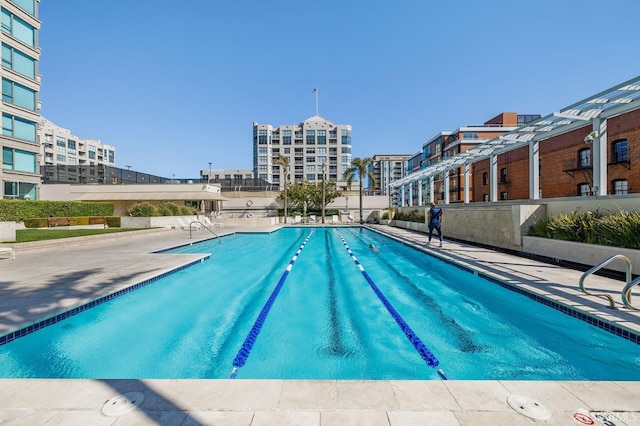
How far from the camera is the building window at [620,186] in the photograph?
771 inches

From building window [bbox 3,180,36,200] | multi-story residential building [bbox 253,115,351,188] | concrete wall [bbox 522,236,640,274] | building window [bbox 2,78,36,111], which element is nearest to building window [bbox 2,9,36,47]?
building window [bbox 2,78,36,111]

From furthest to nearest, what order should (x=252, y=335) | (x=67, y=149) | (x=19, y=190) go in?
(x=67, y=149) → (x=19, y=190) → (x=252, y=335)

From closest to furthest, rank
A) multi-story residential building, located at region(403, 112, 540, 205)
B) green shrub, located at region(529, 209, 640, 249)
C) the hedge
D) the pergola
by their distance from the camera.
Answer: green shrub, located at region(529, 209, 640, 249), the pergola, the hedge, multi-story residential building, located at region(403, 112, 540, 205)

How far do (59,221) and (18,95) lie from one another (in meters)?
12.2

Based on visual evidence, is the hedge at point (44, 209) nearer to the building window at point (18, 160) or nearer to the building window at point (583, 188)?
the building window at point (18, 160)

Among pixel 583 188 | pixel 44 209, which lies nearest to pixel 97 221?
pixel 44 209

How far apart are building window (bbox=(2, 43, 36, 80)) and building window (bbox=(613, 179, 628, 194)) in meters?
46.2

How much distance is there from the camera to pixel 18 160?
23.1 m

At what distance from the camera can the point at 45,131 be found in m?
67.7

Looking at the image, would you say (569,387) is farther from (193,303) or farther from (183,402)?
(193,303)

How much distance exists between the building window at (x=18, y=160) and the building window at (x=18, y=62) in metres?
6.48

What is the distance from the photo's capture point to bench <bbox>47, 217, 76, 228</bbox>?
19469mm

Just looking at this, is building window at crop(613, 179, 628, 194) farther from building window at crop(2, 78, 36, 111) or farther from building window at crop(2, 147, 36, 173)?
building window at crop(2, 78, 36, 111)

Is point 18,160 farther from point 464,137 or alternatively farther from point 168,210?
point 464,137
